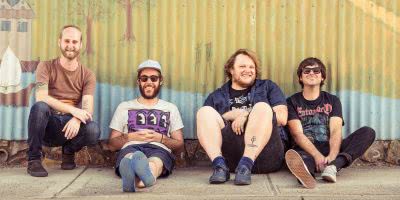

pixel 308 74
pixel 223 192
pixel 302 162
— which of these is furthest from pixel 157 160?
pixel 308 74

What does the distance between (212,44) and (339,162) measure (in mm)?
1823

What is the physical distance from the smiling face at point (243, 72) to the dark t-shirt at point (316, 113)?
506mm

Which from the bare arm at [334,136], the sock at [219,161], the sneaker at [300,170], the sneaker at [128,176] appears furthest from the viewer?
the bare arm at [334,136]

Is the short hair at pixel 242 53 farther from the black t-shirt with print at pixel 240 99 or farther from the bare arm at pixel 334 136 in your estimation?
the bare arm at pixel 334 136

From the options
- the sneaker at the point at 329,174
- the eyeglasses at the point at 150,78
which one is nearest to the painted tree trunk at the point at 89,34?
the eyeglasses at the point at 150,78

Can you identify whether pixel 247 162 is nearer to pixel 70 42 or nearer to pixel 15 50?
pixel 70 42

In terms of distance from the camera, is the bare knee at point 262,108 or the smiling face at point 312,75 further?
the smiling face at point 312,75

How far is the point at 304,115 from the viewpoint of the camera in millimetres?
5812

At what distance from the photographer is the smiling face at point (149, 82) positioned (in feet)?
18.8

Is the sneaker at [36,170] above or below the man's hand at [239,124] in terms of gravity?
below

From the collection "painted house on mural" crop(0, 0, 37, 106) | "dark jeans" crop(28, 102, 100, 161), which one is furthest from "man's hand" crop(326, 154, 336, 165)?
"painted house on mural" crop(0, 0, 37, 106)

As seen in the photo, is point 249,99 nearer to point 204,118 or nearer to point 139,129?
point 204,118

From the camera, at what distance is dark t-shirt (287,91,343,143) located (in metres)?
5.76

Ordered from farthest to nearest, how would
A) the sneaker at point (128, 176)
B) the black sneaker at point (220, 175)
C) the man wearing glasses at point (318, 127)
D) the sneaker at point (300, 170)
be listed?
1. the man wearing glasses at point (318, 127)
2. the black sneaker at point (220, 175)
3. the sneaker at point (300, 170)
4. the sneaker at point (128, 176)
